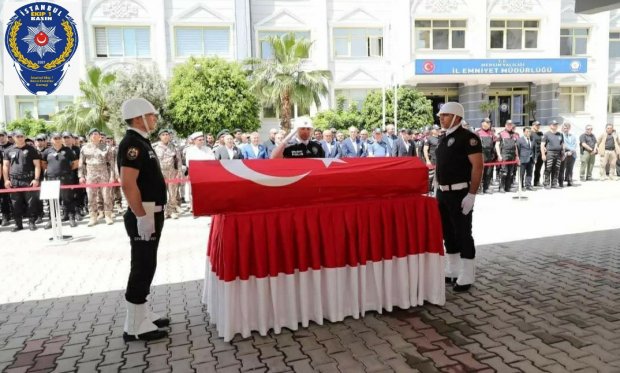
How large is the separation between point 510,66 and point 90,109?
2315 cm

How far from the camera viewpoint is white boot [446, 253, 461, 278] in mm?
5352

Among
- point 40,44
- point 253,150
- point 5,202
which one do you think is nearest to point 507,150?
point 253,150

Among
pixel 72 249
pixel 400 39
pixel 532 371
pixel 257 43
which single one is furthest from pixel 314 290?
pixel 400 39

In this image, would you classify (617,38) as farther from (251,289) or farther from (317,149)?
(251,289)

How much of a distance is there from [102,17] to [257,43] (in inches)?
332

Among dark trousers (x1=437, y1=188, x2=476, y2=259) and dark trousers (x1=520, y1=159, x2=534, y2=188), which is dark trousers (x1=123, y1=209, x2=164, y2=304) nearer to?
dark trousers (x1=437, y1=188, x2=476, y2=259)

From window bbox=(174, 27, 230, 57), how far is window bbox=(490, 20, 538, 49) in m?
16.7

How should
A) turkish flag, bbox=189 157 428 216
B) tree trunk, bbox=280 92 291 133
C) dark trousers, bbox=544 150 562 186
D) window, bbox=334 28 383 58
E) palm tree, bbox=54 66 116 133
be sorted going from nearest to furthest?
turkish flag, bbox=189 157 428 216 → dark trousers, bbox=544 150 562 186 → palm tree, bbox=54 66 116 133 → tree trunk, bbox=280 92 291 133 → window, bbox=334 28 383 58

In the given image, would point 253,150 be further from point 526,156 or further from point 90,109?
point 90,109

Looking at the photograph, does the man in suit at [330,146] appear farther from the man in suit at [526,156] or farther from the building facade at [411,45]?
the building facade at [411,45]

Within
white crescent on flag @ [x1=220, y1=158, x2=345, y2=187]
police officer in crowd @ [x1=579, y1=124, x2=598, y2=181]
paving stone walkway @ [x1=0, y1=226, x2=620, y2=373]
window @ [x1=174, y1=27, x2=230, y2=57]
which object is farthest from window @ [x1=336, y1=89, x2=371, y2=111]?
white crescent on flag @ [x1=220, y1=158, x2=345, y2=187]

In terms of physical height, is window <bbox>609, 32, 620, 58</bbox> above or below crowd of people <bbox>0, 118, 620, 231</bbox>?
above

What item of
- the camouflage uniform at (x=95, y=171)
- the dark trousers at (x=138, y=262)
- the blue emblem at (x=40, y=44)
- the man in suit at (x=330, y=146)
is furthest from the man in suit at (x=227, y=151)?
the dark trousers at (x=138, y=262)

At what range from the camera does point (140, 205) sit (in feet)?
13.0
